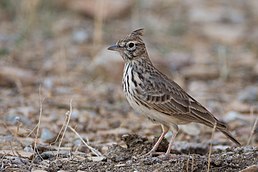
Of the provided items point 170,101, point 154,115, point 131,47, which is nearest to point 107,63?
point 131,47

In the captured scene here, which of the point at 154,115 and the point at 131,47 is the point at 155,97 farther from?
the point at 131,47

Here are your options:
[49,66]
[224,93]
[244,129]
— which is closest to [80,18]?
[49,66]

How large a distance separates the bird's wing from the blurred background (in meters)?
0.72

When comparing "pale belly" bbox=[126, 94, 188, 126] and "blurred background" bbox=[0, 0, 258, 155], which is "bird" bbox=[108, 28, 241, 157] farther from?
"blurred background" bbox=[0, 0, 258, 155]

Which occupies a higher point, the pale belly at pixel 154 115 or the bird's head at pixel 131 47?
the bird's head at pixel 131 47

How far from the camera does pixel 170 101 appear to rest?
629cm

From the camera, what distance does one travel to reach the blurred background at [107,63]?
7840 mm

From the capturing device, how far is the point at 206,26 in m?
13.7

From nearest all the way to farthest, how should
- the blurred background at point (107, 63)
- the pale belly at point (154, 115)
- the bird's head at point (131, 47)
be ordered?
the pale belly at point (154, 115) < the bird's head at point (131, 47) < the blurred background at point (107, 63)

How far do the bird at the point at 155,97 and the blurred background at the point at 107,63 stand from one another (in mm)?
704

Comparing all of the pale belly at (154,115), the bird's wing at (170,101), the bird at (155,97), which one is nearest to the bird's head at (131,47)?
the bird at (155,97)

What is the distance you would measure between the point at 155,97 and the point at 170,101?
0.59ft

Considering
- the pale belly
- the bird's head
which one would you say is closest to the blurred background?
the pale belly

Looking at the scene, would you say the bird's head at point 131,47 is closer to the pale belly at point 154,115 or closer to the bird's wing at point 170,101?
the bird's wing at point 170,101
